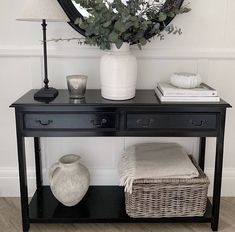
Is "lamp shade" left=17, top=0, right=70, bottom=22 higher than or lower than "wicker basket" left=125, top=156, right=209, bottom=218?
higher

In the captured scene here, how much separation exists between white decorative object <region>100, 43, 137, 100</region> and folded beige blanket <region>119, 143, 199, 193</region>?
1.30 feet

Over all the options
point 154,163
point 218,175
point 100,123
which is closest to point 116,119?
point 100,123

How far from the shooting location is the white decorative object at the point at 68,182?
6.09 feet

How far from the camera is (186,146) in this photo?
217 centimetres

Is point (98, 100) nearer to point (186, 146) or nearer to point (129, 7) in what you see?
point (129, 7)

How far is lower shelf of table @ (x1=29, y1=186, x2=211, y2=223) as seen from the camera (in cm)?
183

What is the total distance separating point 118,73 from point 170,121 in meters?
0.36

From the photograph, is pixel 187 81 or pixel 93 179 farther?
pixel 93 179

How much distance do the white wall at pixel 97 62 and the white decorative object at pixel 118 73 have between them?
0.99 feet

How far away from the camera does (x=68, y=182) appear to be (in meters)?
1.85

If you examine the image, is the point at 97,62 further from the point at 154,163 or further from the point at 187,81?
the point at 154,163

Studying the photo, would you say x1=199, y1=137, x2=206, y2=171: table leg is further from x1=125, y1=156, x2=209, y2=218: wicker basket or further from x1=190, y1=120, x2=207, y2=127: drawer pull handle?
x1=190, y1=120, x2=207, y2=127: drawer pull handle

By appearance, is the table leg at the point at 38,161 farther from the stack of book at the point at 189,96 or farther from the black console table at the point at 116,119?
the stack of book at the point at 189,96

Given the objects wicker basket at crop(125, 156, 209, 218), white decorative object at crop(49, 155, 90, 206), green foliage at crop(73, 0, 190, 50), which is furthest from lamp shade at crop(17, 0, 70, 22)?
wicker basket at crop(125, 156, 209, 218)
